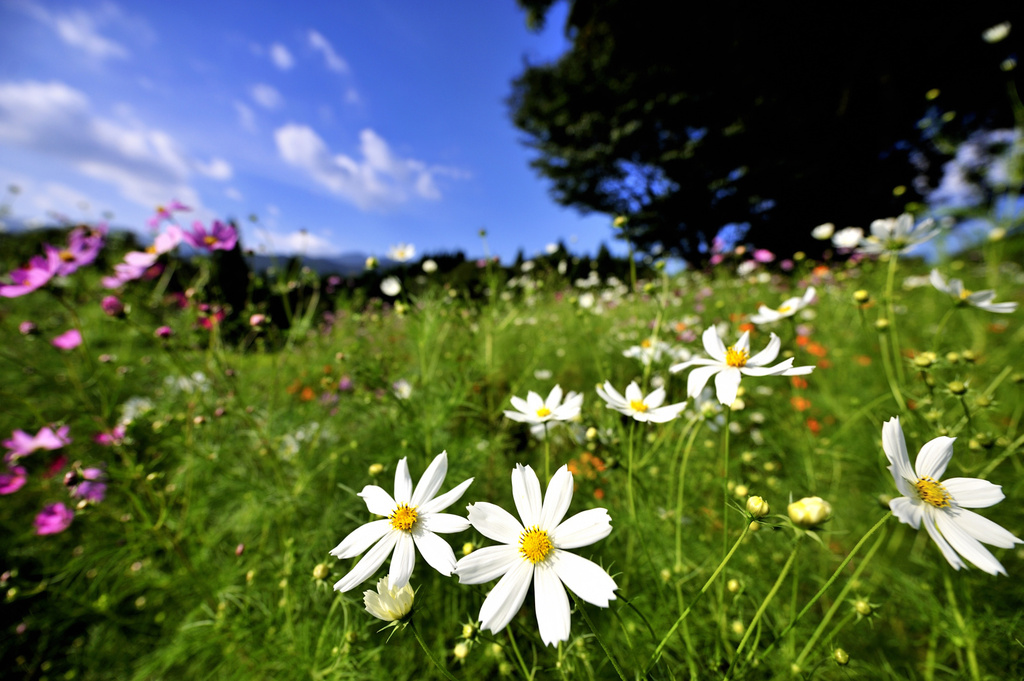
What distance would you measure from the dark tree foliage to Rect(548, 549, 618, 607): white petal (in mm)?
5868

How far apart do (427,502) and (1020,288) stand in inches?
197

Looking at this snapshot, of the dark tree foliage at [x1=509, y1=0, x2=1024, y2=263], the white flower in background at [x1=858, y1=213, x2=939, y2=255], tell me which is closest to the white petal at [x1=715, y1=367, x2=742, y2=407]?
the white flower in background at [x1=858, y1=213, x2=939, y2=255]

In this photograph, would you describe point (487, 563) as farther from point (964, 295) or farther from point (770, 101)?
point (770, 101)

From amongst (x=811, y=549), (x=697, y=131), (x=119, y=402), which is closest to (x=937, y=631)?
(x=811, y=549)

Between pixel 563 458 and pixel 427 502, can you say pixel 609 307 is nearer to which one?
pixel 563 458

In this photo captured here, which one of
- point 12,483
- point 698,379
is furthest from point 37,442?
point 698,379

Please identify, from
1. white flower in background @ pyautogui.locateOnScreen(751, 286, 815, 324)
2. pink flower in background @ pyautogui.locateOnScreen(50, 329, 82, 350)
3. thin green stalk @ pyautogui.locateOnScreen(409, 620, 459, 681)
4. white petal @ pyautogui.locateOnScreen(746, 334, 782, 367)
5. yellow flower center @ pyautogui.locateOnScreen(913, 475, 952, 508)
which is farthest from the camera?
pink flower in background @ pyautogui.locateOnScreen(50, 329, 82, 350)

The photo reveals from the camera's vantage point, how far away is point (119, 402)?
1911 millimetres

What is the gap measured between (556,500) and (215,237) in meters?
1.31

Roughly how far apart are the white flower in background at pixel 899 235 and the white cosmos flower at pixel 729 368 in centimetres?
69

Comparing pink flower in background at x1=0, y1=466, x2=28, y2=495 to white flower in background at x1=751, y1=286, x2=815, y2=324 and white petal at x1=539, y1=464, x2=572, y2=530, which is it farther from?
white flower in background at x1=751, y1=286, x2=815, y2=324

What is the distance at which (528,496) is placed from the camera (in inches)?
17.5

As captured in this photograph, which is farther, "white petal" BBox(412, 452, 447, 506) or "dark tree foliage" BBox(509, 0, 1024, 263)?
"dark tree foliage" BBox(509, 0, 1024, 263)

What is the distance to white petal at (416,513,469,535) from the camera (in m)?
0.44
